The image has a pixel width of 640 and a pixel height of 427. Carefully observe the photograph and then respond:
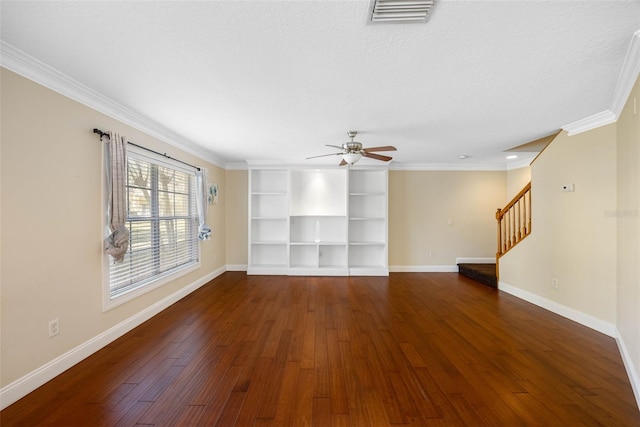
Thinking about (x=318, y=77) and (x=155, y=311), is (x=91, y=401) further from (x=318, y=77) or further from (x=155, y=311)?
(x=318, y=77)

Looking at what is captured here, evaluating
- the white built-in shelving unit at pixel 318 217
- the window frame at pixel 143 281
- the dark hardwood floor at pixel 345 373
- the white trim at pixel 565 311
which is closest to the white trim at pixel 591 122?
the white trim at pixel 565 311

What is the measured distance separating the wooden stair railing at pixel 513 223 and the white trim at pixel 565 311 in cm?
52

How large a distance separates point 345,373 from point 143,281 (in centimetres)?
266

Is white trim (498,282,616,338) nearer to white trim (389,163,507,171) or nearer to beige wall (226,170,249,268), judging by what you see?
white trim (389,163,507,171)

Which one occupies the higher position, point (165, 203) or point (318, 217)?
point (165, 203)

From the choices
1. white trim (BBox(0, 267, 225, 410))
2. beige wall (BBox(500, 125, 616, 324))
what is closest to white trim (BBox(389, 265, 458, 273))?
beige wall (BBox(500, 125, 616, 324))

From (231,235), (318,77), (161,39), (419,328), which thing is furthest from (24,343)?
(231,235)

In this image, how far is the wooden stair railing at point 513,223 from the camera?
13.3ft

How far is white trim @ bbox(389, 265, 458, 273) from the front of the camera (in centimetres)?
551

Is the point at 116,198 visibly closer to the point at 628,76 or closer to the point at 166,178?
the point at 166,178

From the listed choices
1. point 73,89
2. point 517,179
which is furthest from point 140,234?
point 517,179

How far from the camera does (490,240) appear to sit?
216 inches

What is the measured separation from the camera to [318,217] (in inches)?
217

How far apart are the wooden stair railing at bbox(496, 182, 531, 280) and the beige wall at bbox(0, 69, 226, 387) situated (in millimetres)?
5545
